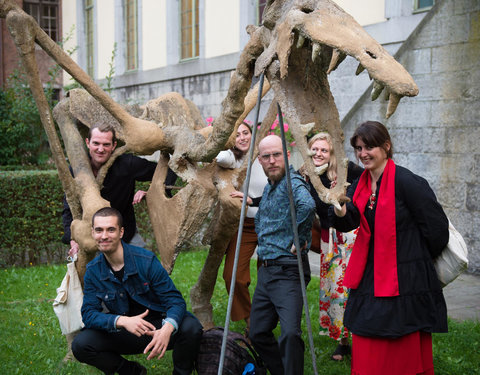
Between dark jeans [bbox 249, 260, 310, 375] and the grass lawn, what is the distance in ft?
2.93

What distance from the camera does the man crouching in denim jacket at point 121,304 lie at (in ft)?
12.6

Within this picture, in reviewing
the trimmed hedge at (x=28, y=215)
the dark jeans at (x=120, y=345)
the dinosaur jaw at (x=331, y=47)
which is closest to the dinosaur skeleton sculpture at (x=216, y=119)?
the dinosaur jaw at (x=331, y=47)

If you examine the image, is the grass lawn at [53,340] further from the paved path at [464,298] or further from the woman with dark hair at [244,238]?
the woman with dark hair at [244,238]

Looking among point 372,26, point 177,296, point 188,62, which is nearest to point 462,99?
point 372,26

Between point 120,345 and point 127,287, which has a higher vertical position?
point 127,287

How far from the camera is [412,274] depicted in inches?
132

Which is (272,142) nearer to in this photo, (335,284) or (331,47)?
(331,47)

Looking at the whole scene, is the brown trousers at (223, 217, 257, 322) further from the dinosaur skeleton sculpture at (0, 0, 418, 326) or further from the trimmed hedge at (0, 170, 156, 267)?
the trimmed hedge at (0, 170, 156, 267)

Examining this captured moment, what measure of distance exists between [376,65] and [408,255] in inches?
51.6

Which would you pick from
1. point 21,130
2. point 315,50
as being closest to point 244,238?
point 315,50

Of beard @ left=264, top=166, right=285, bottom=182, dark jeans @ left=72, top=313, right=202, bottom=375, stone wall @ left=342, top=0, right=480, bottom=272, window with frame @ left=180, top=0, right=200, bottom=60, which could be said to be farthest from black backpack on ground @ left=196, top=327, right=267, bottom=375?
window with frame @ left=180, top=0, right=200, bottom=60

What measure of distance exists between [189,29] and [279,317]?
441 inches

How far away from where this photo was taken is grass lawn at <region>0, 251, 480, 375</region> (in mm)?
4777

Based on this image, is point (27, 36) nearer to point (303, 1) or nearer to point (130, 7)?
point (303, 1)
